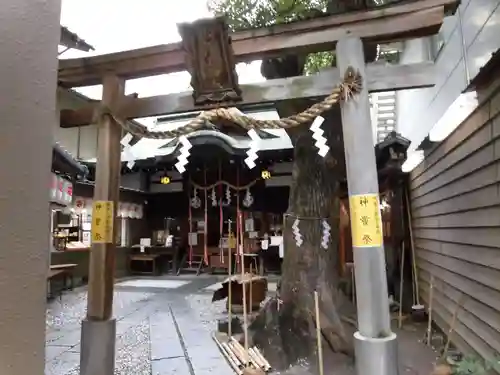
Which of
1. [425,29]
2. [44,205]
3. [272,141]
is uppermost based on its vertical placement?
[272,141]

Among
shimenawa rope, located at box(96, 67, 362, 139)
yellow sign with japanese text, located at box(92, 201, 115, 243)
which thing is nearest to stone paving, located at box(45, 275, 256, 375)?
yellow sign with japanese text, located at box(92, 201, 115, 243)

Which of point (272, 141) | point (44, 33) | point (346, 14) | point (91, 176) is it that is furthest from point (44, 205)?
point (91, 176)

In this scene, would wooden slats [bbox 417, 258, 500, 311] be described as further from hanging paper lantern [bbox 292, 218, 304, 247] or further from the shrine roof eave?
the shrine roof eave

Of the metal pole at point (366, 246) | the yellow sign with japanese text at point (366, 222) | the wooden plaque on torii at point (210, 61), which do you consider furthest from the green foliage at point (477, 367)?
the wooden plaque on torii at point (210, 61)

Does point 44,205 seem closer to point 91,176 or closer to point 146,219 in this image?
point 91,176

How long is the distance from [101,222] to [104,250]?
13.0 inches

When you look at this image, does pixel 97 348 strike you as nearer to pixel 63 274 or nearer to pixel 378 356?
pixel 378 356

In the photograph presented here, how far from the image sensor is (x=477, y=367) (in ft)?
14.7

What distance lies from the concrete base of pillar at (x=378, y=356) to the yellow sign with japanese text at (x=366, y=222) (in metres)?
0.85

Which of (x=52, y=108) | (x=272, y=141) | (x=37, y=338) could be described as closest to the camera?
(x=37, y=338)

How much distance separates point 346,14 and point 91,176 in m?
12.7

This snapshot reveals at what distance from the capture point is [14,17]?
0.99 m

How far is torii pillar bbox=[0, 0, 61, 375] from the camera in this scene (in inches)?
35.9

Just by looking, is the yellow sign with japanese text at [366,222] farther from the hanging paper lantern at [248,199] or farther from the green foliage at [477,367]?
the hanging paper lantern at [248,199]
